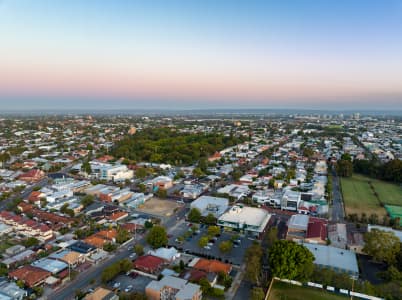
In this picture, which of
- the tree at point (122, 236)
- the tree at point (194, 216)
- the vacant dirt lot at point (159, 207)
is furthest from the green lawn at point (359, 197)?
the tree at point (122, 236)

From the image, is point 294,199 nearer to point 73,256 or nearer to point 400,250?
point 400,250

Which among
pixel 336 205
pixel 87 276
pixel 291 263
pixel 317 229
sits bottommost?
pixel 336 205

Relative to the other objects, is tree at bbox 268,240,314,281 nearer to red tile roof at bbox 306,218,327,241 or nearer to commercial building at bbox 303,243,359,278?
commercial building at bbox 303,243,359,278

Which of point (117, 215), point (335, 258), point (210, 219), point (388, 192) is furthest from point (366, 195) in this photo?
point (117, 215)

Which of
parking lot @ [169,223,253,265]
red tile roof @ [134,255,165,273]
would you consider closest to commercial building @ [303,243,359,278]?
parking lot @ [169,223,253,265]

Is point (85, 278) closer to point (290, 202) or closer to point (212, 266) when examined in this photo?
point (212, 266)

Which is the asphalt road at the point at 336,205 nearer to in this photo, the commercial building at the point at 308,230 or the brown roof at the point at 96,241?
the commercial building at the point at 308,230
